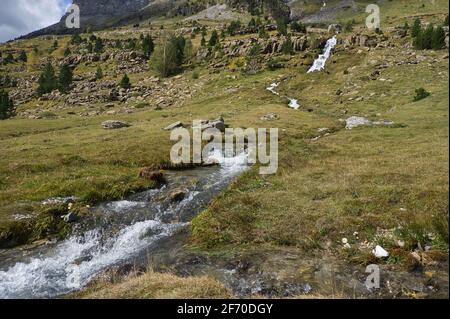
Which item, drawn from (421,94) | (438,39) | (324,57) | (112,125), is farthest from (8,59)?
(421,94)

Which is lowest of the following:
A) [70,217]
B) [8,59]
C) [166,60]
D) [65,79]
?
[70,217]

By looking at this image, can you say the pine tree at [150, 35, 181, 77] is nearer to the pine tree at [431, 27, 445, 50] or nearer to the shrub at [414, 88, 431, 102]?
the pine tree at [431, 27, 445, 50]

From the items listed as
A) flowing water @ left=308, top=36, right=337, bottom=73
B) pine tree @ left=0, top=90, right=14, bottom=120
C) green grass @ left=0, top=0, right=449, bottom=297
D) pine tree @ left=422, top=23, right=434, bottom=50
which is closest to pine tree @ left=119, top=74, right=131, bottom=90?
pine tree @ left=0, top=90, right=14, bottom=120

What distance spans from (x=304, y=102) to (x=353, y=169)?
44.1 meters

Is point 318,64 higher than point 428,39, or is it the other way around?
point 428,39

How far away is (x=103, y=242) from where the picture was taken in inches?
743

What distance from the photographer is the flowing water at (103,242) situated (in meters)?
15.1

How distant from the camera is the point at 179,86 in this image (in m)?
88.7

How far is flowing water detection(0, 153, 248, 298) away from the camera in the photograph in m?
15.1

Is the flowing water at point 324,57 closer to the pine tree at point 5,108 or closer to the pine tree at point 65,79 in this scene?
the pine tree at point 65,79

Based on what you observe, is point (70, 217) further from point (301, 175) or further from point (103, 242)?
point (301, 175)

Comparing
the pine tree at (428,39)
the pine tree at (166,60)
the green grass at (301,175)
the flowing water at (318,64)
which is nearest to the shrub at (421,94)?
the green grass at (301,175)

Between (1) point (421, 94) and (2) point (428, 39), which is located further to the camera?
(2) point (428, 39)

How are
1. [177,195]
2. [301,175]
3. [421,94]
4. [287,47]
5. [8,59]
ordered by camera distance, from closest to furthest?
1. [177,195]
2. [301,175]
3. [421,94]
4. [287,47]
5. [8,59]
